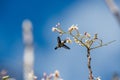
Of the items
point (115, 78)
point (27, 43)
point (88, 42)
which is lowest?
point (115, 78)

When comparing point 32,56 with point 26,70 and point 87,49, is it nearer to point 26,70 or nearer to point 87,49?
Answer: point 26,70

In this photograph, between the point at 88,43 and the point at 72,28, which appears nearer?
the point at 88,43

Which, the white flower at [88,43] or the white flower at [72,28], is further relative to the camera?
the white flower at [72,28]

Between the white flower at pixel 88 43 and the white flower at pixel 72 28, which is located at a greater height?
the white flower at pixel 72 28

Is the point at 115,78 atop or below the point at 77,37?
below

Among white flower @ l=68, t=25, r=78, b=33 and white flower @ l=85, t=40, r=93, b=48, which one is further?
white flower @ l=68, t=25, r=78, b=33

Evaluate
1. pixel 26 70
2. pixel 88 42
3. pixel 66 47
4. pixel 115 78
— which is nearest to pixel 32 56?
pixel 26 70

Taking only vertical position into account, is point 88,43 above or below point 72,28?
below

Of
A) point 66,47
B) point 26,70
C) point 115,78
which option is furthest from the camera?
point 66,47

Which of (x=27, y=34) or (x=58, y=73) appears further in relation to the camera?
(x=58, y=73)

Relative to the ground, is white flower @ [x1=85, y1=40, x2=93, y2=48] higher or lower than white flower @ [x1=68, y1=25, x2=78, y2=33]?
lower

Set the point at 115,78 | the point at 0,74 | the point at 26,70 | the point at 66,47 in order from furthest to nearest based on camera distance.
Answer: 1. the point at 0,74
2. the point at 66,47
3. the point at 115,78
4. the point at 26,70
